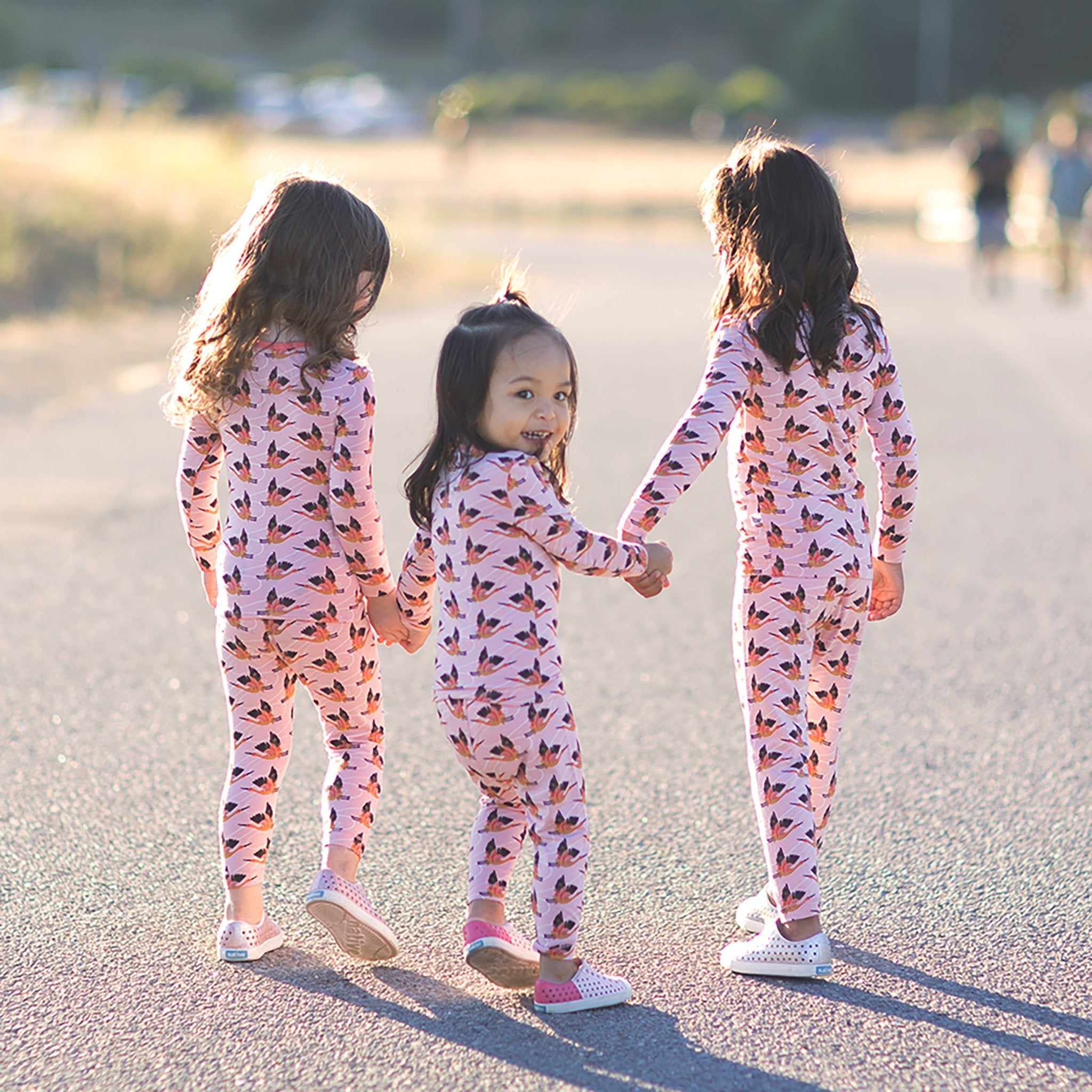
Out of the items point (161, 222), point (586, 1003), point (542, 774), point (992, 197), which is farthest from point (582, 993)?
point (161, 222)

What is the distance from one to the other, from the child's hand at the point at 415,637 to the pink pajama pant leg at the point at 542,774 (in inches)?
9.1

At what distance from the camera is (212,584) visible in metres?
3.49

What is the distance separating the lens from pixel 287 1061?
2.98 meters

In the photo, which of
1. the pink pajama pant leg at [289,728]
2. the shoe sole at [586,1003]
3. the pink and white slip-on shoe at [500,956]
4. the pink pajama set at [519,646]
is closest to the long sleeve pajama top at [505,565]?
the pink pajama set at [519,646]

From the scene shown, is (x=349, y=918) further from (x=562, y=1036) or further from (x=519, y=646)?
(x=519, y=646)

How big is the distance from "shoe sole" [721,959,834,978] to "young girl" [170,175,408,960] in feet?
2.29

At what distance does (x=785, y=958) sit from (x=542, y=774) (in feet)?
2.26

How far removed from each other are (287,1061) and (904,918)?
143 cm

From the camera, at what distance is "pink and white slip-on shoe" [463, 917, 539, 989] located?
126 inches

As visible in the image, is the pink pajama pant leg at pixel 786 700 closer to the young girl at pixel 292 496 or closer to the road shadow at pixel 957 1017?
the road shadow at pixel 957 1017

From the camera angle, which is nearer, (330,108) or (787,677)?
(787,677)

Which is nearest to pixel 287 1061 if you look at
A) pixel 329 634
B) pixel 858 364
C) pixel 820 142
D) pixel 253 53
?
pixel 329 634

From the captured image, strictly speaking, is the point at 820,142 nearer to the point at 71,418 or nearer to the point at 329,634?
the point at 71,418

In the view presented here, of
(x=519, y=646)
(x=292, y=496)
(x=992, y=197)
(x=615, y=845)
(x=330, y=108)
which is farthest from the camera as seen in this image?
(x=330, y=108)
